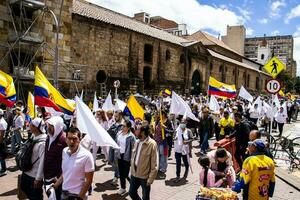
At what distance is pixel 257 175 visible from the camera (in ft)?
16.6

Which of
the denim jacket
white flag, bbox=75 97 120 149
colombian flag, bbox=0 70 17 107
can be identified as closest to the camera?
white flag, bbox=75 97 120 149

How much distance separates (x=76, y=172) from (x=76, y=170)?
0.03 meters

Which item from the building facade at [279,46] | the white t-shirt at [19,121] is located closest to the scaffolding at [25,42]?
the white t-shirt at [19,121]

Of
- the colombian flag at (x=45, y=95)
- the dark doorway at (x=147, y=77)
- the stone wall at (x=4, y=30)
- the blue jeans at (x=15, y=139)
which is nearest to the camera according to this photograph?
the colombian flag at (x=45, y=95)

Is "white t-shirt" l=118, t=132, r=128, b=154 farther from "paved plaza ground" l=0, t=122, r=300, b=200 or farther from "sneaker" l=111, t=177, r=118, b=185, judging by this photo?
"sneaker" l=111, t=177, r=118, b=185

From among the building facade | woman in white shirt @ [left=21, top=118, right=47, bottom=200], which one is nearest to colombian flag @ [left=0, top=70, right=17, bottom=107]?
woman in white shirt @ [left=21, top=118, right=47, bottom=200]

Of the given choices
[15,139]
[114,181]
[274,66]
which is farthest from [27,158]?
[274,66]

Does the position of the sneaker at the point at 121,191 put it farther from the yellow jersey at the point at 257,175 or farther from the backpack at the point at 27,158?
the yellow jersey at the point at 257,175

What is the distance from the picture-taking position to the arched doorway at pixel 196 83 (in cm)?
3966

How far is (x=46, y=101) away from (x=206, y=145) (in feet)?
20.9

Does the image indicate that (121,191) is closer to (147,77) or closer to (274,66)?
(274,66)

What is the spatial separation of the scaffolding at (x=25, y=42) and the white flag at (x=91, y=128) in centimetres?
1191

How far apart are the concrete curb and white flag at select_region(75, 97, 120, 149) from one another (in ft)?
17.9

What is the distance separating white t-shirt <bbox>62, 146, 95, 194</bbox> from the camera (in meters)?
4.56
